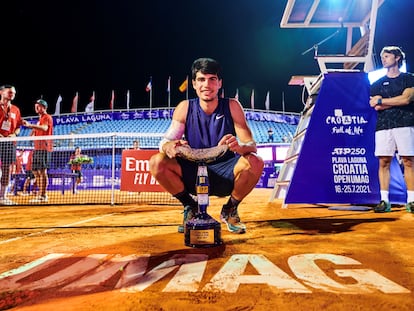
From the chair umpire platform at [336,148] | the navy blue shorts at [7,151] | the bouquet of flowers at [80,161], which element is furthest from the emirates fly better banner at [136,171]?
the bouquet of flowers at [80,161]

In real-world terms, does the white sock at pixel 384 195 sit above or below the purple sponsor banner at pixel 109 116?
below

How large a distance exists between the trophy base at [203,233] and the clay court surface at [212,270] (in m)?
0.07

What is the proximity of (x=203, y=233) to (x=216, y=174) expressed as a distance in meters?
0.73

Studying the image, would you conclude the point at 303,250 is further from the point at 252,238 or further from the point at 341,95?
the point at 341,95

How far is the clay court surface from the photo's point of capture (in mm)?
1305

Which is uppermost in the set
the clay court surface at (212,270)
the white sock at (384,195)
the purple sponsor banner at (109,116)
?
the purple sponsor banner at (109,116)

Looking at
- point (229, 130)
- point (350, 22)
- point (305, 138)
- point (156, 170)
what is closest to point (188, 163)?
point (156, 170)

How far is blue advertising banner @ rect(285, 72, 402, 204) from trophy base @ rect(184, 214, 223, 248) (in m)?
2.14

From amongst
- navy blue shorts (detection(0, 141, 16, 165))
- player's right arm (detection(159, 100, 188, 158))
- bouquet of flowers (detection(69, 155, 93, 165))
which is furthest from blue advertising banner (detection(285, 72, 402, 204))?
bouquet of flowers (detection(69, 155, 93, 165))

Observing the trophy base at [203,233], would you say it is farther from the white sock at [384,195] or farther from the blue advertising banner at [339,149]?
the white sock at [384,195]

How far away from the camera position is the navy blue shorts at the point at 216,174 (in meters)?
2.85

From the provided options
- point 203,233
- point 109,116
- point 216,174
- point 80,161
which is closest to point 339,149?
point 216,174

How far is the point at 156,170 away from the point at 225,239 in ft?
2.70

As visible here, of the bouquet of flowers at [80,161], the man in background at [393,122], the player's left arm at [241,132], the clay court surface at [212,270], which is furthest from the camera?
the bouquet of flowers at [80,161]
